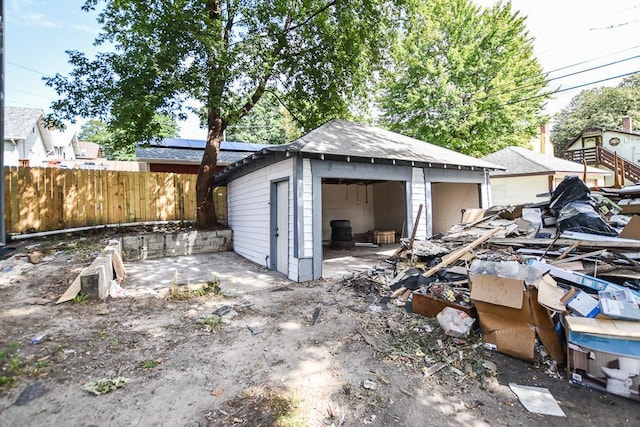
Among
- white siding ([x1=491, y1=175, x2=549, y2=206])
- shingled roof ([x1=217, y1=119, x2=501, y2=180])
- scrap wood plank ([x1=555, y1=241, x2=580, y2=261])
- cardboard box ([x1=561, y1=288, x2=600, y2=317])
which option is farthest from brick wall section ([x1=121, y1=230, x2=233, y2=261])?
white siding ([x1=491, y1=175, x2=549, y2=206])

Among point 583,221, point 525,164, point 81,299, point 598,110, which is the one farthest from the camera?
point 598,110

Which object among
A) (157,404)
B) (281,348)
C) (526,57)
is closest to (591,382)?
(281,348)

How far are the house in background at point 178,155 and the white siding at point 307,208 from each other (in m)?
7.90

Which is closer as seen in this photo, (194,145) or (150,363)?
(150,363)

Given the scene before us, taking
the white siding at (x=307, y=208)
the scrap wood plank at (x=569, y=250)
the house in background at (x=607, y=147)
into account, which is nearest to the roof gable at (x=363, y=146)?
the white siding at (x=307, y=208)

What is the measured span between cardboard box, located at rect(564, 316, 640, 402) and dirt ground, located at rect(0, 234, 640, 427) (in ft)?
0.40

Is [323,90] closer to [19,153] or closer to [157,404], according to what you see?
[157,404]

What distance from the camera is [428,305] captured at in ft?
12.9

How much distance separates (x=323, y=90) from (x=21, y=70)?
22.7 metres

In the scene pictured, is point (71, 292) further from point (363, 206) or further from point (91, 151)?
point (91, 151)

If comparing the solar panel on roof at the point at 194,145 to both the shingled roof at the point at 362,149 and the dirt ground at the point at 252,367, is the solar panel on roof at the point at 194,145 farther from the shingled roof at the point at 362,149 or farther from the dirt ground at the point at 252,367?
the dirt ground at the point at 252,367

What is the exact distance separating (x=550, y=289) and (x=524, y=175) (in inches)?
513

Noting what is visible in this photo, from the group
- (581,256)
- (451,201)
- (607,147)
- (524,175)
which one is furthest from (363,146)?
(607,147)

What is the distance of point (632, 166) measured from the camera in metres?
19.0
